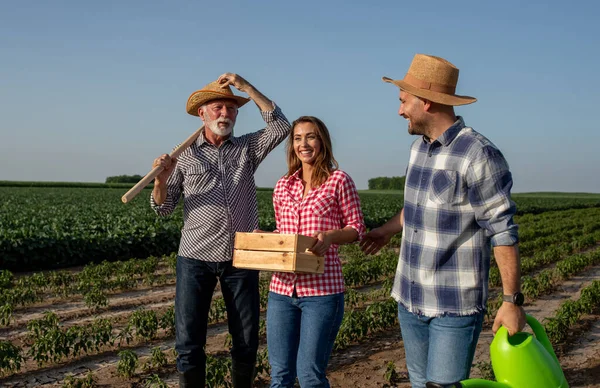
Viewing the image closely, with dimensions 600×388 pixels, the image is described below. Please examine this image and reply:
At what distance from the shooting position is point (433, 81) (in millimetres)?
3104

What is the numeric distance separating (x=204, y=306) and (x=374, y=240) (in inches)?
49.8

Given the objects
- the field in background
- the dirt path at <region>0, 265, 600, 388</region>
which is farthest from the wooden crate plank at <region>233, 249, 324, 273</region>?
the dirt path at <region>0, 265, 600, 388</region>

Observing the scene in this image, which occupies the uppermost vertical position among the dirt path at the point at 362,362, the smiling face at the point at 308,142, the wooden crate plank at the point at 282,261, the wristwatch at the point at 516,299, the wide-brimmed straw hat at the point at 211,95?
the wide-brimmed straw hat at the point at 211,95

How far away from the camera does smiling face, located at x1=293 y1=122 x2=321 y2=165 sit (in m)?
3.72

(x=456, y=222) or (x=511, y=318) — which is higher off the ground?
(x=456, y=222)

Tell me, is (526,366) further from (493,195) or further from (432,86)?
(432,86)

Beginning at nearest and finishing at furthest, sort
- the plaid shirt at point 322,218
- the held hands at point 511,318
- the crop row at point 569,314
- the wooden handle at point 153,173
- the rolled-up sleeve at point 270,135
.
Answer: the held hands at point 511,318, the plaid shirt at point 322,218, the wooden handle at point 153,173, the rolled-up sleeve at point 270,135, the crop row at point 569,314

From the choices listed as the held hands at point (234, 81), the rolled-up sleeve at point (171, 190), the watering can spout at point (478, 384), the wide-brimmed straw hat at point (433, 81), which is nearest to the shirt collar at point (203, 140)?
the rolled-up sleeve at point (171, 190)

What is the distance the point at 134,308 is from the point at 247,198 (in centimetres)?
591

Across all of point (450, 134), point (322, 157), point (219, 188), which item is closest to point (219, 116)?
point (219, 188)

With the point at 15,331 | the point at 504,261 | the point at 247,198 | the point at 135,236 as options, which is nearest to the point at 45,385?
the point at 15,331

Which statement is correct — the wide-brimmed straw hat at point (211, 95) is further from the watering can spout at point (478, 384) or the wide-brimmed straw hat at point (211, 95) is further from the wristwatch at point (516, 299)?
the watering can spout at point (478, 384)

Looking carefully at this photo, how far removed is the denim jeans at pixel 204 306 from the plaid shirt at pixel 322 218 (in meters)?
0.57

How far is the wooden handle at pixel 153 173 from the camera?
13.5 feet
